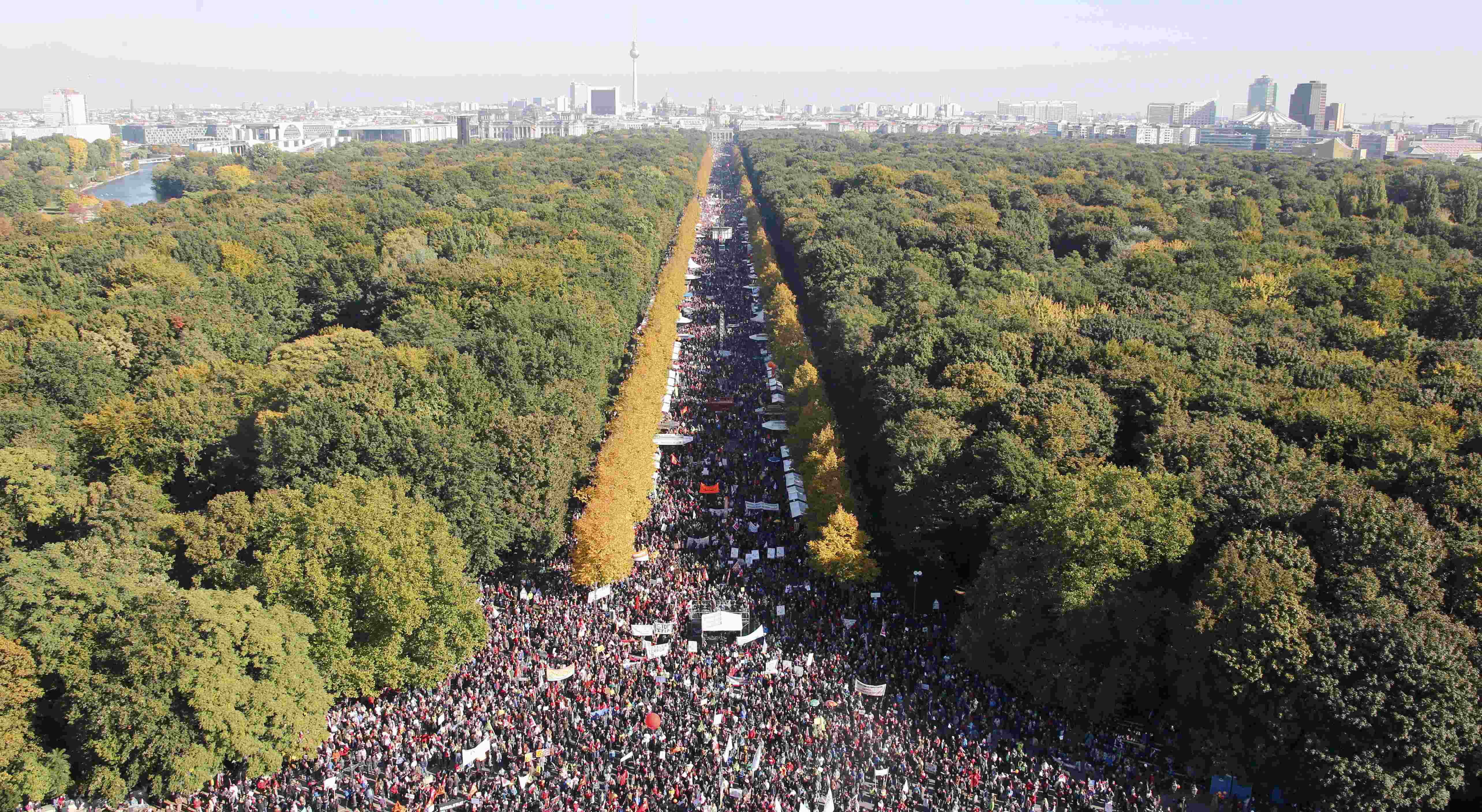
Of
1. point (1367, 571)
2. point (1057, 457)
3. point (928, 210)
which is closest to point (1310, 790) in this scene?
point (1367, 571)

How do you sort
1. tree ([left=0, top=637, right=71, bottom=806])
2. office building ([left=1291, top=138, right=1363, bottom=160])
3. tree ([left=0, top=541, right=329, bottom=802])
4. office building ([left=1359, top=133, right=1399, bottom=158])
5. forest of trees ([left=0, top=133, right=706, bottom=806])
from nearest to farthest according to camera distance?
tree ([left=0, top=637, right=71, bottom=806])
tree ([left=0, top=541, right=329, bottom=802])
forest of trees ([left=0, top=133, right=706, bottom=806])
office building ([left=1291, top=138, right=1363, bottom=160])
office building ([left=1359, top=133, right=1399, bottom=158])

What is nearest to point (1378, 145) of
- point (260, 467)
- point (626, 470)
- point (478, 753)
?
point (626, 470)

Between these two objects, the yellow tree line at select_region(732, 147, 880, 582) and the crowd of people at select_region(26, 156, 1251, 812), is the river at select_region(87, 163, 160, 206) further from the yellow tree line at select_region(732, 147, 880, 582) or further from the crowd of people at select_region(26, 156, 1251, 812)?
the crowd of people at select_region(26, 156, 1251, 812)

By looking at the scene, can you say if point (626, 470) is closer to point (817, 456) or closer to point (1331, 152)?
point (817, 456)

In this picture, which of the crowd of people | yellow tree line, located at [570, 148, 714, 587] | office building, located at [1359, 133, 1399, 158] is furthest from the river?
office building, located at [1359, 133, 1399, 158]

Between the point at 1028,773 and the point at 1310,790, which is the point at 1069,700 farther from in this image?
the point at 1310,790

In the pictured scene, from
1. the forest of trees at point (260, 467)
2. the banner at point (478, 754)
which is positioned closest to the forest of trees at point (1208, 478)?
the banner at point (478, 754)

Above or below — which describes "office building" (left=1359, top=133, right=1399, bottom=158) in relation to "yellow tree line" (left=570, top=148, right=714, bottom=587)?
above
